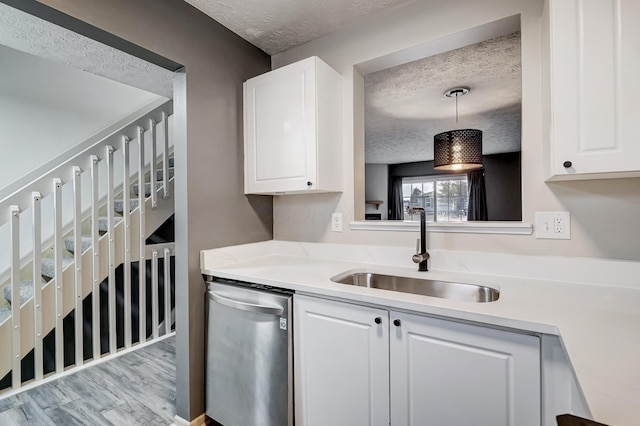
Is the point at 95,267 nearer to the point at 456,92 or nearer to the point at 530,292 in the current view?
the point at 530,292

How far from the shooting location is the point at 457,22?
1.59 metres

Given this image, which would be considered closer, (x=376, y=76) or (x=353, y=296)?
(x=353, y=296)

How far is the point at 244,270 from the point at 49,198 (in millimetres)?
2628

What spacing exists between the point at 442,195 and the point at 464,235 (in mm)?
5305

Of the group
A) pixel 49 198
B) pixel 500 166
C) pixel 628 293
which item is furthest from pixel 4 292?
pixel 500 166

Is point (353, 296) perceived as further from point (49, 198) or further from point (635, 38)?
point (49, 198)

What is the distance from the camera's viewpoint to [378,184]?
7.34 metres

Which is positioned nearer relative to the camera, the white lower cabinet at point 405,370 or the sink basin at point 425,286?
the white lower cabinet at point 405,370

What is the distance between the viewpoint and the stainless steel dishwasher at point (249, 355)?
4.57ft

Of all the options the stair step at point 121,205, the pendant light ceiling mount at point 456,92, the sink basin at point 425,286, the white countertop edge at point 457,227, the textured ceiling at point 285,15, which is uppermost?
the pendant light ceiling mount at point 456,92

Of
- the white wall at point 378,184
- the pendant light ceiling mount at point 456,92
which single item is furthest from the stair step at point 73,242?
the white wall at point 378,184

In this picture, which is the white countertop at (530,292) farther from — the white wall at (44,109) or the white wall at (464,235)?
the white wall at (44,109)

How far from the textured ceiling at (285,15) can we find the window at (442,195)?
4919 mm

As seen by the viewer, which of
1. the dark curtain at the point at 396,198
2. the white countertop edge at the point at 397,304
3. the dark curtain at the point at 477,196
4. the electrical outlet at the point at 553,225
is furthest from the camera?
the dark curtain at the point at 396,198
